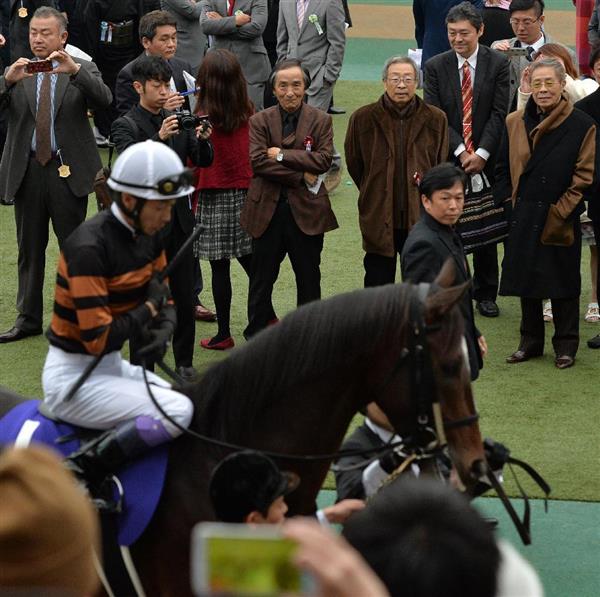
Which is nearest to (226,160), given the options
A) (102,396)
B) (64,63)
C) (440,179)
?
(64,63)

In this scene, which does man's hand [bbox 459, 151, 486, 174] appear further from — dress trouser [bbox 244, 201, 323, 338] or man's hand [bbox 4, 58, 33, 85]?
man's hand [bbox 4, 58, 33, 85]

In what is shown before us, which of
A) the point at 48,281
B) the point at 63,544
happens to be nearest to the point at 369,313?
the point at 63,544

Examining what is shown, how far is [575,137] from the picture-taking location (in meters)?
8.16

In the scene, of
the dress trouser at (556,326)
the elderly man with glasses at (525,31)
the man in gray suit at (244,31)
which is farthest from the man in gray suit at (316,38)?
the dress trouser at (556,326)

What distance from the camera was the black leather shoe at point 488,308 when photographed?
9422mm

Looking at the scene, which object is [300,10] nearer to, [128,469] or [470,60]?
[470,60]

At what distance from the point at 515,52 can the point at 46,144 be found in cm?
374

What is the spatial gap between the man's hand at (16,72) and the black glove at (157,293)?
4067mm

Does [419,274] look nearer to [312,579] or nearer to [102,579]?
[102,579]

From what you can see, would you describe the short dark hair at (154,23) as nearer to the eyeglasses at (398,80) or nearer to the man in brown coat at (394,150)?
the man in brown coat at (394,150)

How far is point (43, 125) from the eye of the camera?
8.54 m

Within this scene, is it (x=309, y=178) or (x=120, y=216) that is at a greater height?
(x=120, y=216)

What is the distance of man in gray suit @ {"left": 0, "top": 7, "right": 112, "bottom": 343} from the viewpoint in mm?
8461

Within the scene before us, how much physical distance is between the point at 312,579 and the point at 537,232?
6.71 meters
